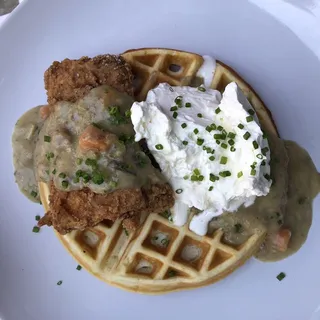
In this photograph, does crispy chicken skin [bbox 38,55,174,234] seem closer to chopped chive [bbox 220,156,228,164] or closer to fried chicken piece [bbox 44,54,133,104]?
fried chicken piece [bbox 44,54,133,104]

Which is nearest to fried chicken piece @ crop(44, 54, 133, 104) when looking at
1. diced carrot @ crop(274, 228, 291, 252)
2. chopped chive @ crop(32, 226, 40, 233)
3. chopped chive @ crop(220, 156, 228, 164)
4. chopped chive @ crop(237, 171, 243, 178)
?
chopped chive @ crop(220, 156, 228, 164)

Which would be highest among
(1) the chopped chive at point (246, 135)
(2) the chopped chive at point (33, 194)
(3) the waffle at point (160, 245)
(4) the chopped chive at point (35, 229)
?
(1) the chopped chive at point (246, 135)

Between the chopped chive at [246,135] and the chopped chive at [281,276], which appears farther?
the chopped chive at [281,276]

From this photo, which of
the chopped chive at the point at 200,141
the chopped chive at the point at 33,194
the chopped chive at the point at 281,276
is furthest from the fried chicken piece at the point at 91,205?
the chopped chive at the point at 281,276

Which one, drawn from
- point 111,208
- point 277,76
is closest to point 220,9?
point 277,76

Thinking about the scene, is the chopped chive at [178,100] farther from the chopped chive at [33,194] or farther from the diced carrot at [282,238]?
the chopped chive at [33,194]

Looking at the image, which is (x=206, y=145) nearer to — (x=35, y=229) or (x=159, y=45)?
(x=159, y=45)
